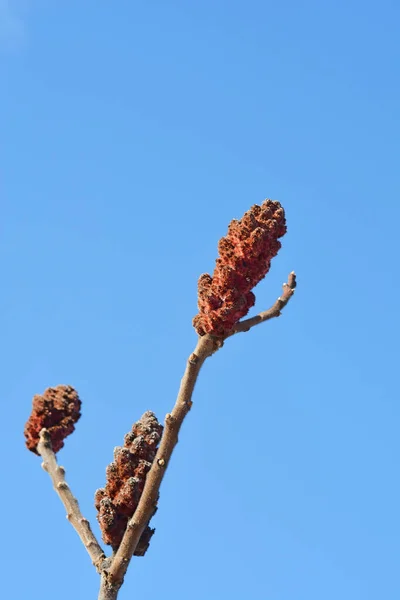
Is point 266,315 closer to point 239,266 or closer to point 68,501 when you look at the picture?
point 239,266

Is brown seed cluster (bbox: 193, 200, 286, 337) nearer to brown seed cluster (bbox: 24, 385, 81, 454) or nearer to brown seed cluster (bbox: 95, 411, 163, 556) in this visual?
brown seed cluster (bbox: 95, 411, 163, 556)

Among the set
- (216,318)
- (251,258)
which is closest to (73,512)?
(216,318)

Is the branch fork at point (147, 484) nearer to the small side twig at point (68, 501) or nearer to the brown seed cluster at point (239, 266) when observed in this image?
the small side twig at point (68, 501)

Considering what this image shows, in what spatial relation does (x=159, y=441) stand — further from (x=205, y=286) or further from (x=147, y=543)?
(x=205, y=286)

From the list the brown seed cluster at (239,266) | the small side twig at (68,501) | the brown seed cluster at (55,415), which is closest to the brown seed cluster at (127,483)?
the small side twig at (68,501)

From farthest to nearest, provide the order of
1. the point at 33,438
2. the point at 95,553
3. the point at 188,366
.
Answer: the point at 33,438
the point at 95,553
the point at 188,366

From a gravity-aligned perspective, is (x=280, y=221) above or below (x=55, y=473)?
above
